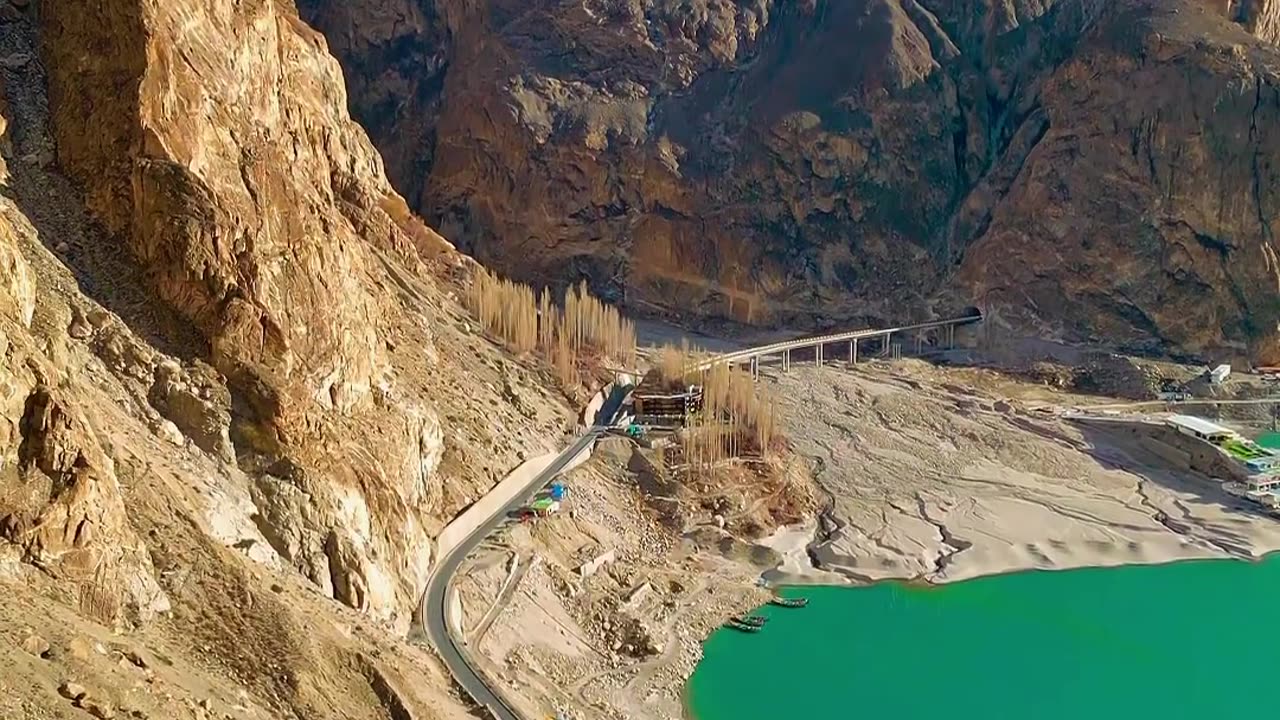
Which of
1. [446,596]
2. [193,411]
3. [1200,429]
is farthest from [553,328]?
[1200,429]

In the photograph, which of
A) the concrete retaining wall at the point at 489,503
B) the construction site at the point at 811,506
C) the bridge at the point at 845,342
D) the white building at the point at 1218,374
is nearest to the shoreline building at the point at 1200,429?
the construction site at the point at 811,506

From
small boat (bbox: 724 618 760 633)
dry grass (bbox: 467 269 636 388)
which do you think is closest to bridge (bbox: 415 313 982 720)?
dry grass (bbox: 467 269 636 388)

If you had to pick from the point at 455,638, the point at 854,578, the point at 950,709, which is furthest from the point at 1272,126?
the point at 455,638

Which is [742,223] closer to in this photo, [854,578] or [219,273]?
[854,578]

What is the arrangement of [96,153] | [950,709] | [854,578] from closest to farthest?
[96,153] → [950,709] → [854,578]

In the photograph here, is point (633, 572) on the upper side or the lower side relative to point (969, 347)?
lower

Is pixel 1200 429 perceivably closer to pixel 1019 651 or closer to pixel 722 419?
pixel 1019 651

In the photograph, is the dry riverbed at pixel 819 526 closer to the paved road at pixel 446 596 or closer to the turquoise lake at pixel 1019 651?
the paved road at pixel 446 596
